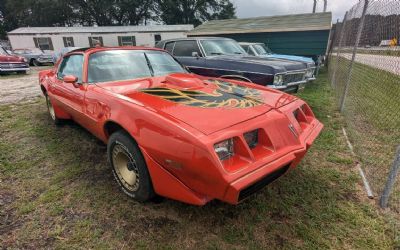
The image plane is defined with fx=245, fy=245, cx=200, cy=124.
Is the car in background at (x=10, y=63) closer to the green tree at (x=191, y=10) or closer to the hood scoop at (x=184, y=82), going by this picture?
the hood scoop at (x=184, y=82)

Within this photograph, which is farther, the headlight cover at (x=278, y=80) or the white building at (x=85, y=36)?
the white building at (x=85, y=36)

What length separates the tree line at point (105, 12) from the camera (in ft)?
110

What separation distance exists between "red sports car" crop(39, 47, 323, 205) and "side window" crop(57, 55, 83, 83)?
0.56 ft

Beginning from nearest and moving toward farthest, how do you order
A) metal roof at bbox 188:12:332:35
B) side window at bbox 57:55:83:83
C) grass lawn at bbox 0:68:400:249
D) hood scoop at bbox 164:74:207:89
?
grass lawn at bbox 0:68:400:249 < hood scoop at bbox 164:74:207:89 < side window at bbox 57:55:83:83 < metal roof at bbox 188:12:332:35

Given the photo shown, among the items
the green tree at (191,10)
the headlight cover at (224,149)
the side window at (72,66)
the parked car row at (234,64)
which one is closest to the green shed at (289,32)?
the parked car row at (234,64)

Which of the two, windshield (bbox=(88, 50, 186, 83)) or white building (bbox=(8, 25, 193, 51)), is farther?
white building (bbox=(8, 25, 193, 51))

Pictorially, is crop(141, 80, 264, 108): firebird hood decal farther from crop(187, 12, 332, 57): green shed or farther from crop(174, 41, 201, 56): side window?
crop(187, 12, 332, 57): green shed

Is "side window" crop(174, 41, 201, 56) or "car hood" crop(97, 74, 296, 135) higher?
"side window" crop(174, 41, 201, 56)

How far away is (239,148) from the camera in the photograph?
1900 mm

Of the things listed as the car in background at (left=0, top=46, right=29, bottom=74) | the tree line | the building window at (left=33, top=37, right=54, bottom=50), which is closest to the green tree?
the tree line

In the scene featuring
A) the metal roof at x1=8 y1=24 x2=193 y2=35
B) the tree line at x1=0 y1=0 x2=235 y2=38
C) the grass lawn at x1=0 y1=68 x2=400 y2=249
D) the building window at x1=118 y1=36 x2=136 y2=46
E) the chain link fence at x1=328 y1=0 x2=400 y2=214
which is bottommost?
the grass lawn at x1=0 y1=68 x2=400 y2=249

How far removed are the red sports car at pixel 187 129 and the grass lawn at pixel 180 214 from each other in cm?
30

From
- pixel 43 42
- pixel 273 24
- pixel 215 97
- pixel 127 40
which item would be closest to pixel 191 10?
pixel 127 40

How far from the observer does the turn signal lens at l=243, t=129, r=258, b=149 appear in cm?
207
